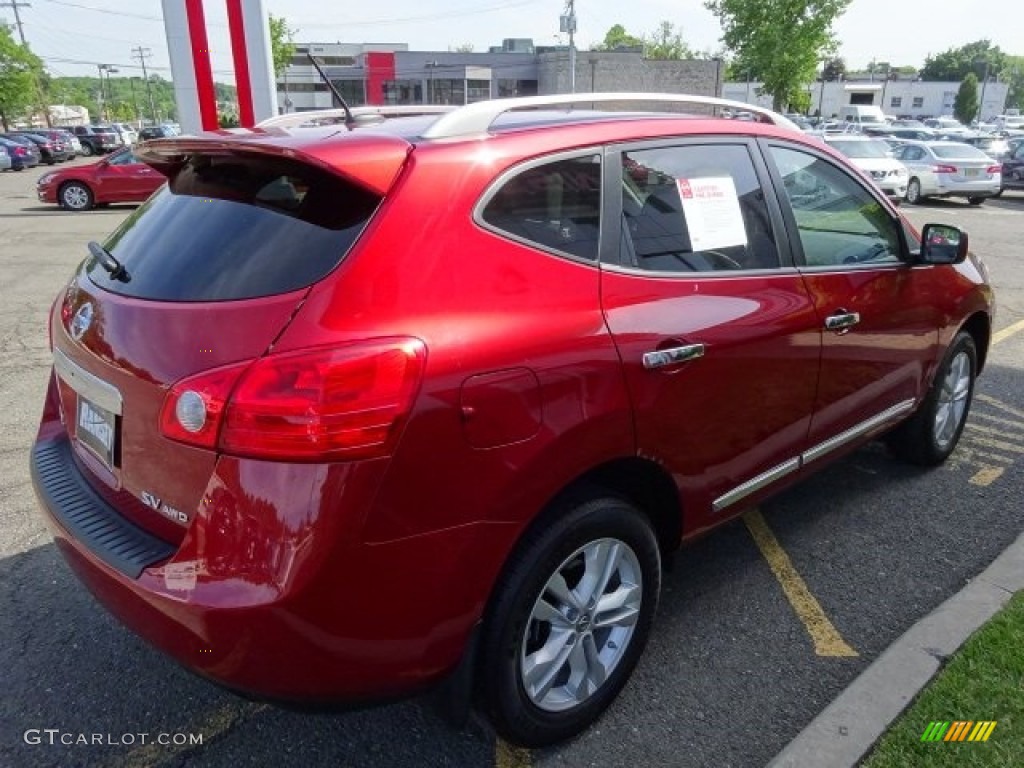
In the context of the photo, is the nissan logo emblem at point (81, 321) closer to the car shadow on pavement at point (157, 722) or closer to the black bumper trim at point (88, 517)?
the black bumper trim at point (88, 517)

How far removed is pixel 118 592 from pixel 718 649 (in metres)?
1.96

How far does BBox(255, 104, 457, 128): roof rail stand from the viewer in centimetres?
262

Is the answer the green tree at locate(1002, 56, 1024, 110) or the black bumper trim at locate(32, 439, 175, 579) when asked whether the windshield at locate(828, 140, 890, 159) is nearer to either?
the black bumper trim at locate(32, 439, 175, 579)

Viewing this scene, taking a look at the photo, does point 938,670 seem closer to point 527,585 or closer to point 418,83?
point 527,585

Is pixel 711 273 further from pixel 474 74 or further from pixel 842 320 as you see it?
pixel 474 74

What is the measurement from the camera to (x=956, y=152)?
19641 mm

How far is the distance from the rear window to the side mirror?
2.68 m

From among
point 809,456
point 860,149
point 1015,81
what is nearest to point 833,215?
point 809,456

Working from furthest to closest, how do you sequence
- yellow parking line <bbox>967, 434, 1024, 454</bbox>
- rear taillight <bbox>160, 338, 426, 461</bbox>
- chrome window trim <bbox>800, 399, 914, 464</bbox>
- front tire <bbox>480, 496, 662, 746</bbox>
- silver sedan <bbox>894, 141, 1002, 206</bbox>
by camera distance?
silver sedan <bbox>894, 141, 1002, 206</bbox> → yellow parking line <bbox>967, 434, 1024, 454</bbox> → chrome window trim <bbox>800, 399, 914, 464</bbox> → front tire <bbox>480, 496, 662, 746</bbox> → rear taillight <bbox>160, 338, 426, 461</bbox>

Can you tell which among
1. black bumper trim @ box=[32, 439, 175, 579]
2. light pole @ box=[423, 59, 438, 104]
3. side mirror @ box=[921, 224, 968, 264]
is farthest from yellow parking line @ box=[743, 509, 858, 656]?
light pole @ box=[423, 59, 438, 104]

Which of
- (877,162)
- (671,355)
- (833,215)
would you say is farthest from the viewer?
(877,162)

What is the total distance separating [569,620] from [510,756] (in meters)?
0.46

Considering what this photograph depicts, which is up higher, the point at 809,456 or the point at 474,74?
the point at 474,74

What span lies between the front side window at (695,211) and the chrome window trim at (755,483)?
2.48 feet
